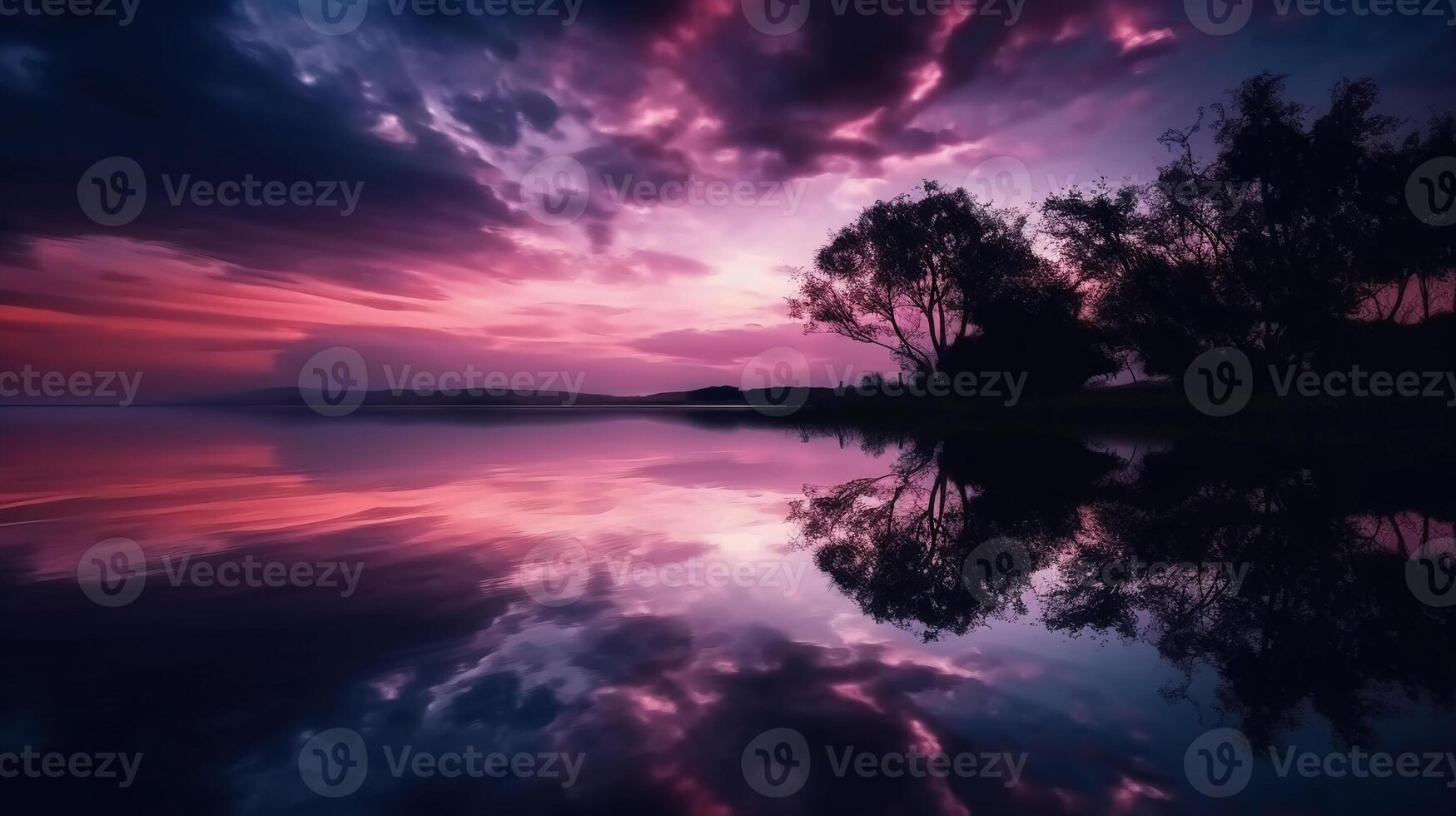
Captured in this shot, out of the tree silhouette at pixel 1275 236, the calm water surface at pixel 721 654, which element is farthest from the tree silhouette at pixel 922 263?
the calm water surface at pixel 721 654

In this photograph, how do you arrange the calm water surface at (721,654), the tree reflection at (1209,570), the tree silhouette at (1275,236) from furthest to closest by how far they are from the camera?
the tree silhouette at (1275,236) → the tree reflection at (1209,570) → the calm water surface at (721,654)

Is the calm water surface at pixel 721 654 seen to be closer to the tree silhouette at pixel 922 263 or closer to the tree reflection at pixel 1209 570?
the tree reflection at pixel 1209 570

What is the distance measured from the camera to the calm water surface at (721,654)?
3.03 meters

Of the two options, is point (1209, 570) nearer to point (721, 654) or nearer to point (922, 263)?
point (721, 654)

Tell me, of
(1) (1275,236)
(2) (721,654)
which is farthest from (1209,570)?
(1) (1275,236)

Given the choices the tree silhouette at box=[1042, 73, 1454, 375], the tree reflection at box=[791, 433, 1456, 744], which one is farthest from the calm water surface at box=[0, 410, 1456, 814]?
the tree silhouette at box=[1042, 73, 1454, 375]

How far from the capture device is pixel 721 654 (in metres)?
4.66

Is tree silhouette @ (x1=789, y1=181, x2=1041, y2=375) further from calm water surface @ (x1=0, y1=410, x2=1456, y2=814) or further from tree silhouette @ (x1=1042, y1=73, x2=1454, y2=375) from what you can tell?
calm water surface @ (x1=0, y1=410, x2=1456, y2=814)

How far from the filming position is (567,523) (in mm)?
9477

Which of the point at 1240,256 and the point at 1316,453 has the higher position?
the point at 1240,256

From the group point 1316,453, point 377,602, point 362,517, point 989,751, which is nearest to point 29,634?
point 377,602

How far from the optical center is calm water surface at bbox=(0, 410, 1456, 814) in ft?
9.93

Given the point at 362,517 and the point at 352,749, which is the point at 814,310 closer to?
the point at 362,517

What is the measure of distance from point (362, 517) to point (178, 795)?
7.64 m
